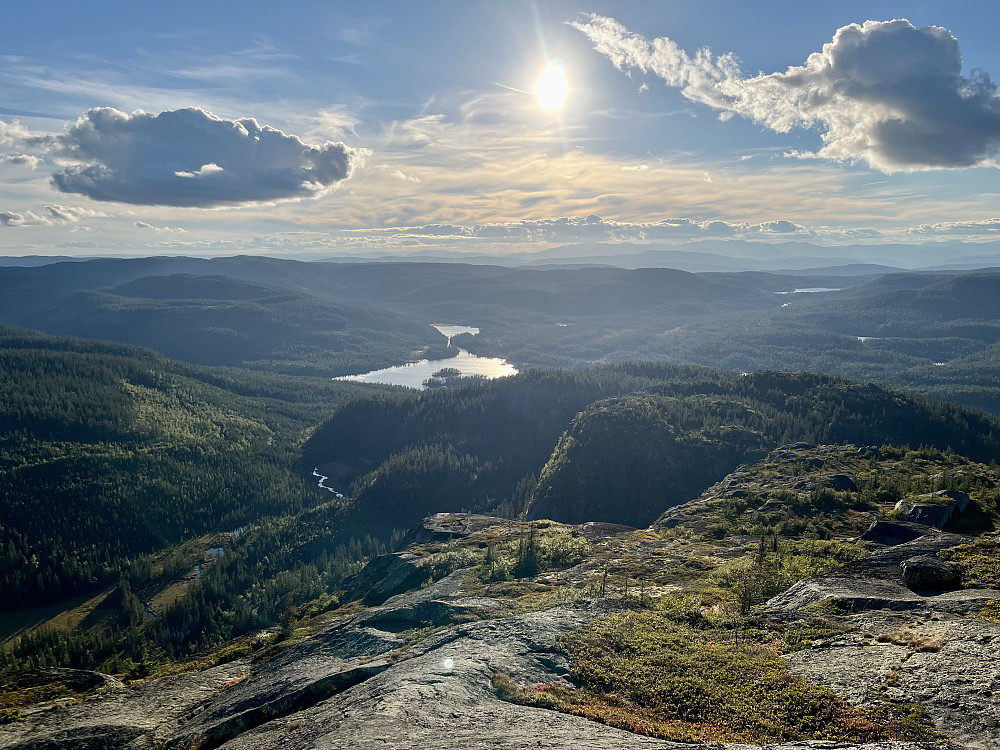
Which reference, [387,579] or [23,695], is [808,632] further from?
[23,695]

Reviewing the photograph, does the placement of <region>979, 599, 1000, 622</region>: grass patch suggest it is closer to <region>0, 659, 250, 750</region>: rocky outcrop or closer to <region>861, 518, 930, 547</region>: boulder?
<region>861, 518, 930, 547</region>: boulder

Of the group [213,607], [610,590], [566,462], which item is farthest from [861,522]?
[213,607]

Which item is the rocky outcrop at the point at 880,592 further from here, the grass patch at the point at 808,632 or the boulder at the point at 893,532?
the boulder at the point at 893,532

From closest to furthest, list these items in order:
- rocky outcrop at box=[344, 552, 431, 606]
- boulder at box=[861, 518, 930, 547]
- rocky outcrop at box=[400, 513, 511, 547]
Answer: boulder at box=[861, 518, 930, 547]
rocky outcrop at box=[344, 552, 431, 606]
rocky outcrop at box=[400, 513, 511, 547]

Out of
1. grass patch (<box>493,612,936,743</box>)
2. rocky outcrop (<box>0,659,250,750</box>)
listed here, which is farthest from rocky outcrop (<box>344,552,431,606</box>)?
grass patch (<box>493,612,936,743</box>)

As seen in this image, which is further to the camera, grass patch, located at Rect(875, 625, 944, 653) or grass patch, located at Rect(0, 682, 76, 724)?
grass patch, located at Rect(0, 682, 76, 724)

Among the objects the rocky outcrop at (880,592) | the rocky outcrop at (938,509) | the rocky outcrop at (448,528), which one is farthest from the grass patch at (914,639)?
the rocky outcrop at (448,528)
